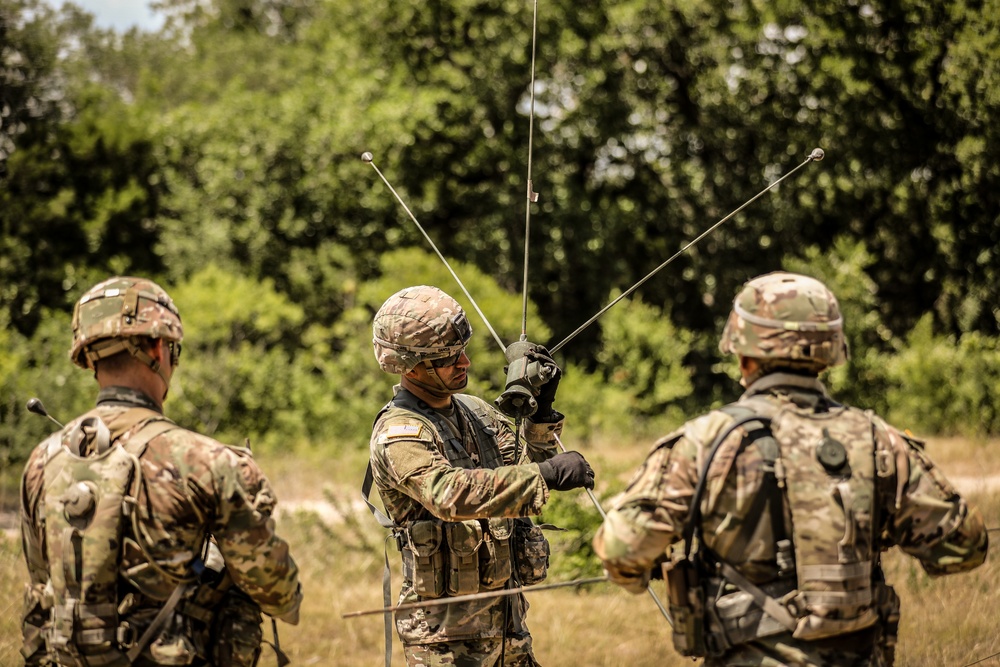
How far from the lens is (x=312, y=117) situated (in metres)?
20.1

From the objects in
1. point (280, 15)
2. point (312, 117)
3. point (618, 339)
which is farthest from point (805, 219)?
point (280, 15)

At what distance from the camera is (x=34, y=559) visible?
328 centimetres

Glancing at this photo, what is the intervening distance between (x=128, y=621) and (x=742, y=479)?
5.99 feet

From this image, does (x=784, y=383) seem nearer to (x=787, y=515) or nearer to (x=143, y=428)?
(x=787, y=515)

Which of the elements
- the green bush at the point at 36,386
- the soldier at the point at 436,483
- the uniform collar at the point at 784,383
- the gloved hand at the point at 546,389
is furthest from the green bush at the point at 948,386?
the uniform collar at the point at 784,383

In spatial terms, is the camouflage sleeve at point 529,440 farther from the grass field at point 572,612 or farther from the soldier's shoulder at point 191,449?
the grass field at point 572,612

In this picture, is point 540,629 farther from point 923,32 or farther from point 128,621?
point 923,32

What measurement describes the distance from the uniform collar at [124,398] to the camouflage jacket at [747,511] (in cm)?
144

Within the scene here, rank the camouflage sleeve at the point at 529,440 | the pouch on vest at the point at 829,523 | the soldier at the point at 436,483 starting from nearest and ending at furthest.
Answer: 1. the pouch on vest at the point at 829,523
2. the soldier at the point at 436,483
3. the camouflage sleeve at the point at 529,440

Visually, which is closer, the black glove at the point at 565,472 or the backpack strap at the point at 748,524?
the backpack strap at the point at 748,524

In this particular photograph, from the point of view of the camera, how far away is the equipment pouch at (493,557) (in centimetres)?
414

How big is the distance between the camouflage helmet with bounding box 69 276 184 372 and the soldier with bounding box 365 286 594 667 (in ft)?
3.17

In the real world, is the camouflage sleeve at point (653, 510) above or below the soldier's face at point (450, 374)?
below

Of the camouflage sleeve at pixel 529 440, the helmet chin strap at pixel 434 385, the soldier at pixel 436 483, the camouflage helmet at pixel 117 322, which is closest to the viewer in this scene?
the camouflage helmet at pixel 117 322
